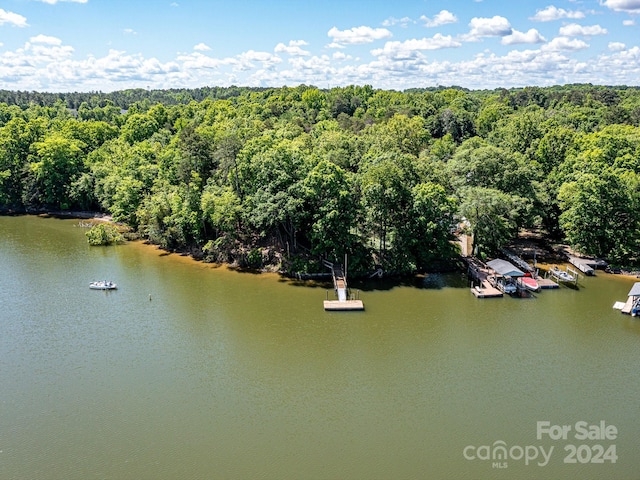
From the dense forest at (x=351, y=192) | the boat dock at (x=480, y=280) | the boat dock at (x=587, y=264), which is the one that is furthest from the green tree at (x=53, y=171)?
the boat dock at (x=587, y=264)

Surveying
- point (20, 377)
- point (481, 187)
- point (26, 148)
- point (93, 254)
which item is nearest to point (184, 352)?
point (20, 377)

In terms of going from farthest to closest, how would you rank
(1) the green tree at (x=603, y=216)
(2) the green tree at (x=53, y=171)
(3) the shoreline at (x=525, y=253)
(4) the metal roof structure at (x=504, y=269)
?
(2) the green tree at (x=53, y=171)
(1) the green tree at (x=603, y=216)
(3) the shoreline at (x=525, y=253)
(4) the metal roof structure at (x=504, y=269)

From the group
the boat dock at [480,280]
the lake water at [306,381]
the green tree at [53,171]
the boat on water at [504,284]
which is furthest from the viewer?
the green tree at [53,171]

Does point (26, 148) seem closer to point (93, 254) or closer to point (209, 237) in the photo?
point (93, 254)

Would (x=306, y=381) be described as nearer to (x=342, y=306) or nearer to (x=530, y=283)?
(x=342, y=306)

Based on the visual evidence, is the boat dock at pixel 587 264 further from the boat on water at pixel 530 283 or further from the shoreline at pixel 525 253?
the boat on water at pixel 530 283

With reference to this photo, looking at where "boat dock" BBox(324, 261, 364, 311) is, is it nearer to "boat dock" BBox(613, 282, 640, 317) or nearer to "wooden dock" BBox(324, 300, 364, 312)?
"wooden dock" BBox(324, 300, 364, 312)

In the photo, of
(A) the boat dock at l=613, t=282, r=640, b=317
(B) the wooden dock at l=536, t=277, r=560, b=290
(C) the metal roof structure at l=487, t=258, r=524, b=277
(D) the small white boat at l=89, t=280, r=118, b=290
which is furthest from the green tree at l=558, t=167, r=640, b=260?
(D) the small white boat at l=89, t=280, r=118, b=290
